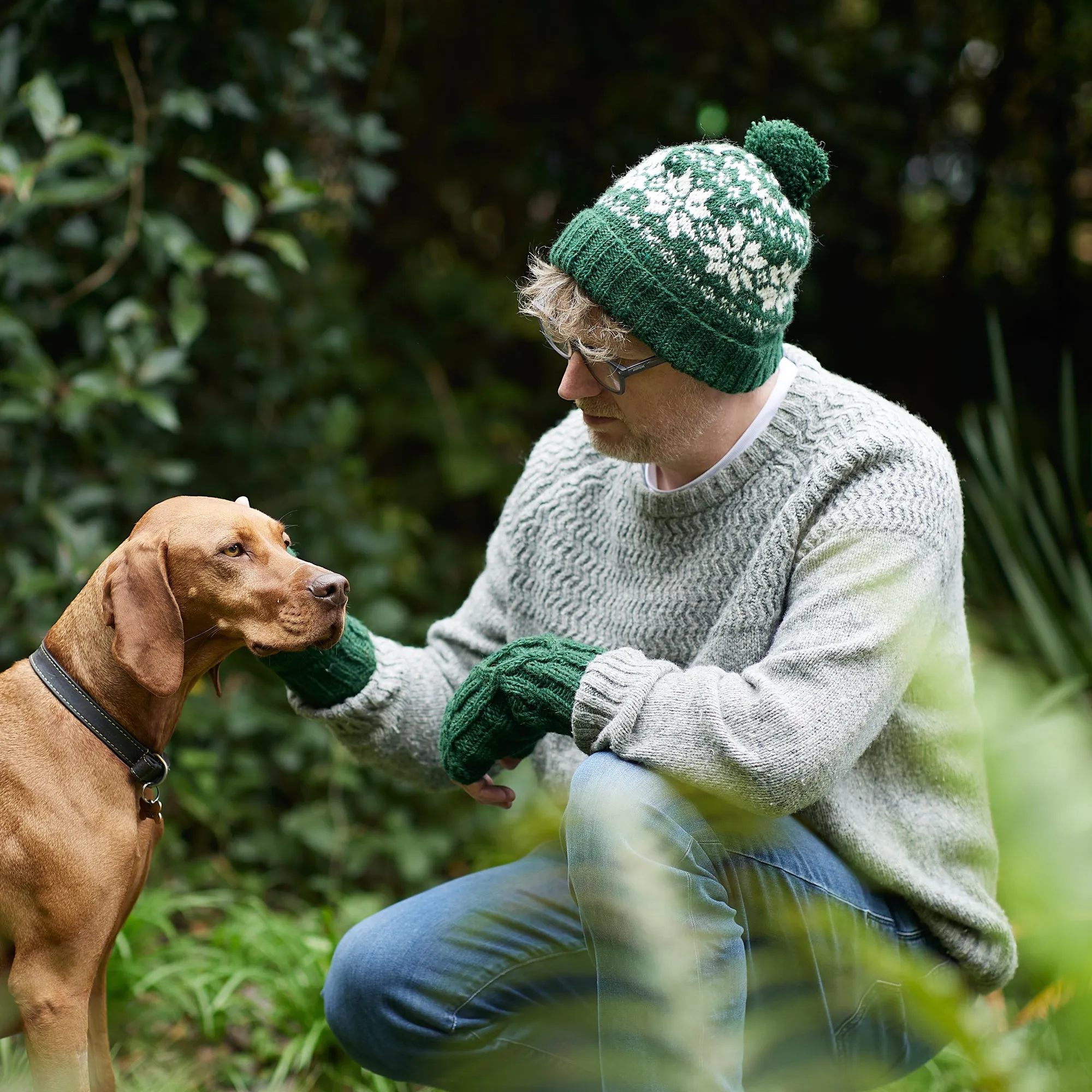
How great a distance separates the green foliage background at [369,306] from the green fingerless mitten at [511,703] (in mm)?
828

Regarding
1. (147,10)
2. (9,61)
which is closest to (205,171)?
(147,10)

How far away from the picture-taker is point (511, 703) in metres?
1.84

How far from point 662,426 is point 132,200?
1.82m

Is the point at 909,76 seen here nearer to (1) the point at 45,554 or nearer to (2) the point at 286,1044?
(1) the point at 45,554

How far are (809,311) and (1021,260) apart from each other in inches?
65.9

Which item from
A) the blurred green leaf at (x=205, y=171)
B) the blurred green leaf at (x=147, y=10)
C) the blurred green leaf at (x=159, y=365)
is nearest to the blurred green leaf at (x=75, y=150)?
the blurred green leaf at (x=205, y=171)

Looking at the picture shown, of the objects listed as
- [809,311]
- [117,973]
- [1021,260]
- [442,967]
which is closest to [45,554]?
[117,973]

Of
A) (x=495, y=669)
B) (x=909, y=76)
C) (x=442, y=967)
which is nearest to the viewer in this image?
(x=495, y=669)

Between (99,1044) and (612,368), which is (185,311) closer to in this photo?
(612,368)

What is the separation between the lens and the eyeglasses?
6.32 feet

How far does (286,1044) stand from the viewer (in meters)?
2.52

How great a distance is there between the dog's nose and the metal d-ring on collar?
0.34 m

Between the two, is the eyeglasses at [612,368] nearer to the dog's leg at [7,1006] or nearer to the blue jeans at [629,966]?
the blue jeans at [629,966]

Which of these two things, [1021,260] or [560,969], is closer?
[560,969]
